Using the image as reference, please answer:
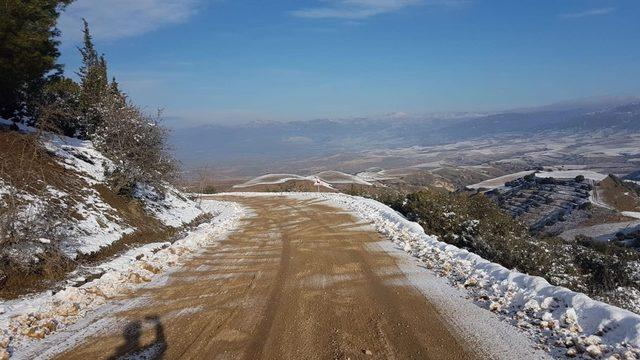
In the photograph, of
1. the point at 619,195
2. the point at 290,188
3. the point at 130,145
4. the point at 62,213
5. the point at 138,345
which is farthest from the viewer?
the point at 619,195

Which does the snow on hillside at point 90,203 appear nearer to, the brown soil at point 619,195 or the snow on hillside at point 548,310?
the snow on hillside at point 548,310

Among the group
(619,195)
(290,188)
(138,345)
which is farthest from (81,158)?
(619,195)

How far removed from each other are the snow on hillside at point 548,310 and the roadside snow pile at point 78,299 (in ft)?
21.0

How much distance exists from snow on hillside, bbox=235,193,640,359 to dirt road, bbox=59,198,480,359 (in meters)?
1.06

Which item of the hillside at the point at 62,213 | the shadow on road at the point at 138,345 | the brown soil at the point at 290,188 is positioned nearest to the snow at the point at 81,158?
the hillside at the point at 62,213

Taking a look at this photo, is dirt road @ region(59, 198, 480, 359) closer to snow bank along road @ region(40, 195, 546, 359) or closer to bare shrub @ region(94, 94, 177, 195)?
snow bank along road @ region(40, 195, 546, 359)

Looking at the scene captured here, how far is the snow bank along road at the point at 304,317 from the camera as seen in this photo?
6.02 m

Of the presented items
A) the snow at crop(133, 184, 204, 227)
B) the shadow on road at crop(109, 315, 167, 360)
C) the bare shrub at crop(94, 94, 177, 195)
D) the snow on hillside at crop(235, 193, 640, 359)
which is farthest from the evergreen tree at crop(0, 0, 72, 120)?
the snow on hillside at crop(235, 193, 640, 359)

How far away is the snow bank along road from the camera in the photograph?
19.7 feet

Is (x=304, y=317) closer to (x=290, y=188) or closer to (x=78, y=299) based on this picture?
(x=78, y=299)

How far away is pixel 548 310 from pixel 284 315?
4038mm

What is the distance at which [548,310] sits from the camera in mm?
7070

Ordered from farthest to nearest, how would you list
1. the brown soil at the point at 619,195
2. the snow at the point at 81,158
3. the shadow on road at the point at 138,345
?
the brown soil at the point at 619,195
the snow at the point at 81,158
the shadow on road at the point at 138,345

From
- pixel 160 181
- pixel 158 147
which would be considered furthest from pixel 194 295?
pixel 158 147
